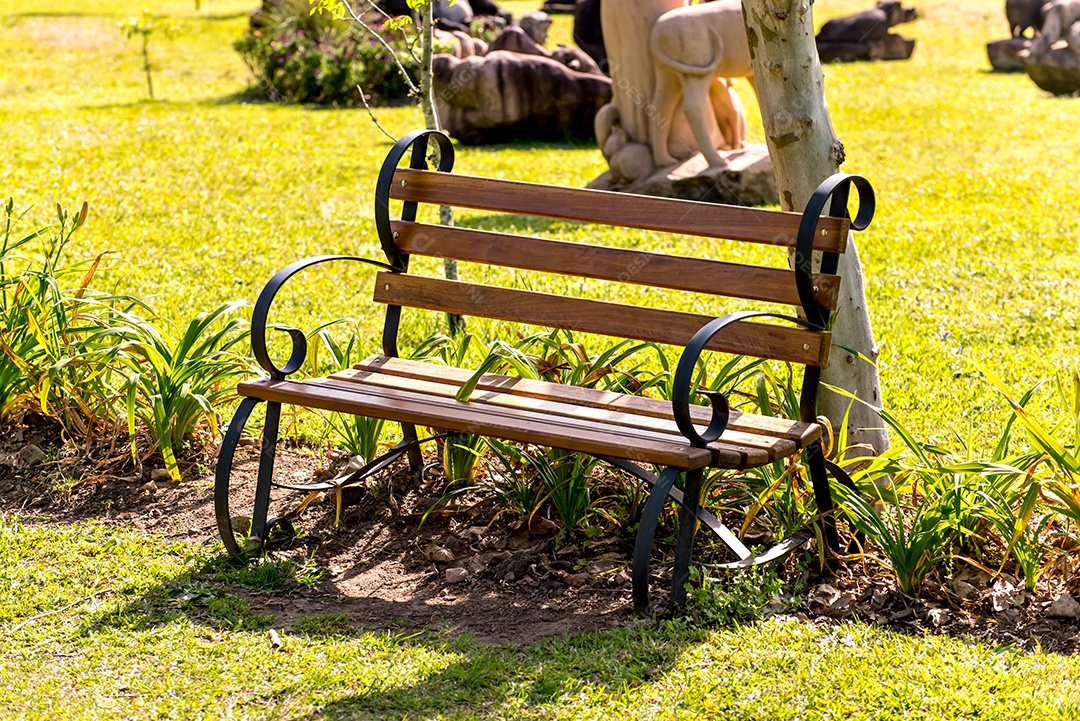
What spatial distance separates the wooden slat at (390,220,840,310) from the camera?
3.75 metres

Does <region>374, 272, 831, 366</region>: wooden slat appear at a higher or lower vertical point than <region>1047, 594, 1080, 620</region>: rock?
higher

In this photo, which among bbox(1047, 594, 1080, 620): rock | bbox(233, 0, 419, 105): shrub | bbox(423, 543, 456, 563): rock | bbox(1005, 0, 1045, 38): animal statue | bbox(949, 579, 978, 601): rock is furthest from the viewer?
bbox(1005, 0, 1045, 38): animal statue

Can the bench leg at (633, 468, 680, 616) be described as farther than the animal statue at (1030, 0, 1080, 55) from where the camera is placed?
No

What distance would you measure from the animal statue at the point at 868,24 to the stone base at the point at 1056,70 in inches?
142

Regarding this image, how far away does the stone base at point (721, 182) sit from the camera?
30.4 feet

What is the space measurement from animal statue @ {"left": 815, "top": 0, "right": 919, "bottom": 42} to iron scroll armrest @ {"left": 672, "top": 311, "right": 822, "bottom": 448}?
16.7 m

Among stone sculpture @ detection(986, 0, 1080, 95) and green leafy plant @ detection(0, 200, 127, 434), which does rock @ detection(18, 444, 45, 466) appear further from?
stone sculpture @ detection(986, 0, 1080, 95)

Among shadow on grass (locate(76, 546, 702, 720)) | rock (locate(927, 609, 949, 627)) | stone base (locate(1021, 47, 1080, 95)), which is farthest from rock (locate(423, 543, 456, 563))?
stone base (locate(1021, 47, 1080, 95))

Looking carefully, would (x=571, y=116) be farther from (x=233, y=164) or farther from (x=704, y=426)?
(x=704, y=426)

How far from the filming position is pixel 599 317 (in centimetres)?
396

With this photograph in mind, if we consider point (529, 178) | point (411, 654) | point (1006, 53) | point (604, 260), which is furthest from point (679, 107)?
point (1006, 53)

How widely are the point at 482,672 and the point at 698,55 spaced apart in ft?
22.3

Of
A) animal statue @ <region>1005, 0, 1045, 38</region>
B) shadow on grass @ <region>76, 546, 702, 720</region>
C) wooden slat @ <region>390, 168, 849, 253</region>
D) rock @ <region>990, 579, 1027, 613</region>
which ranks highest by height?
animal statue @ <region>1005, 0, 1045, 38</region>

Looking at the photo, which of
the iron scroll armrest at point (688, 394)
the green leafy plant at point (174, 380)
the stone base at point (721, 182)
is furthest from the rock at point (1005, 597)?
the stone base at point (721, 182)
